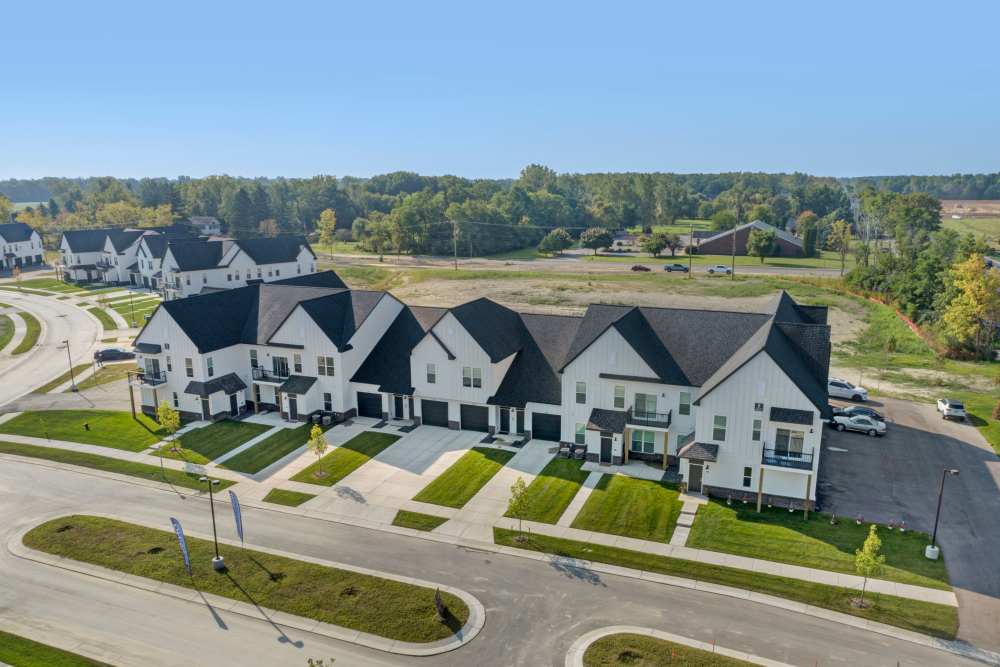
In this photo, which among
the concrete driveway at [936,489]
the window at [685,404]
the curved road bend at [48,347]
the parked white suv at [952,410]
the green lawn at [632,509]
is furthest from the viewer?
the curved road bend at [48,347]

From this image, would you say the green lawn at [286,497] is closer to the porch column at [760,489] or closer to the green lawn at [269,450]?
the green lawn at [269,450]

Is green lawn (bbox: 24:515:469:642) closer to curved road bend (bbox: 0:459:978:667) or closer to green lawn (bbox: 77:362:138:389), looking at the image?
curved road bend (bbox: 0:459:978:667)

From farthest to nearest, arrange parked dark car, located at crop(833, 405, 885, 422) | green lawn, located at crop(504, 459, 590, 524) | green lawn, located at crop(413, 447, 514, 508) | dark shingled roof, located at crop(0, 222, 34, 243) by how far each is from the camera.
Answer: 1. dark shingled roof, located at crop(0, 222, 34, 243)
2. parked dark car, located at crop(833, 405, 885, 422)
3. green lawn, located at crop(413, 447, 514, 508)
4. green lawn, located at crop(504, 459, 590, 524)

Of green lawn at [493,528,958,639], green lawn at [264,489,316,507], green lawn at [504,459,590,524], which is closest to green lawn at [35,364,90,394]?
green lawn at [264,489,316,507]

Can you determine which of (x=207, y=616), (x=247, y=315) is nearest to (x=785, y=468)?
(x=207, y=616)

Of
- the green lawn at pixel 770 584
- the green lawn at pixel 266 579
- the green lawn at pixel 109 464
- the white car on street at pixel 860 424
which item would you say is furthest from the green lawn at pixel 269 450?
the white car on street at pixel 860 424
